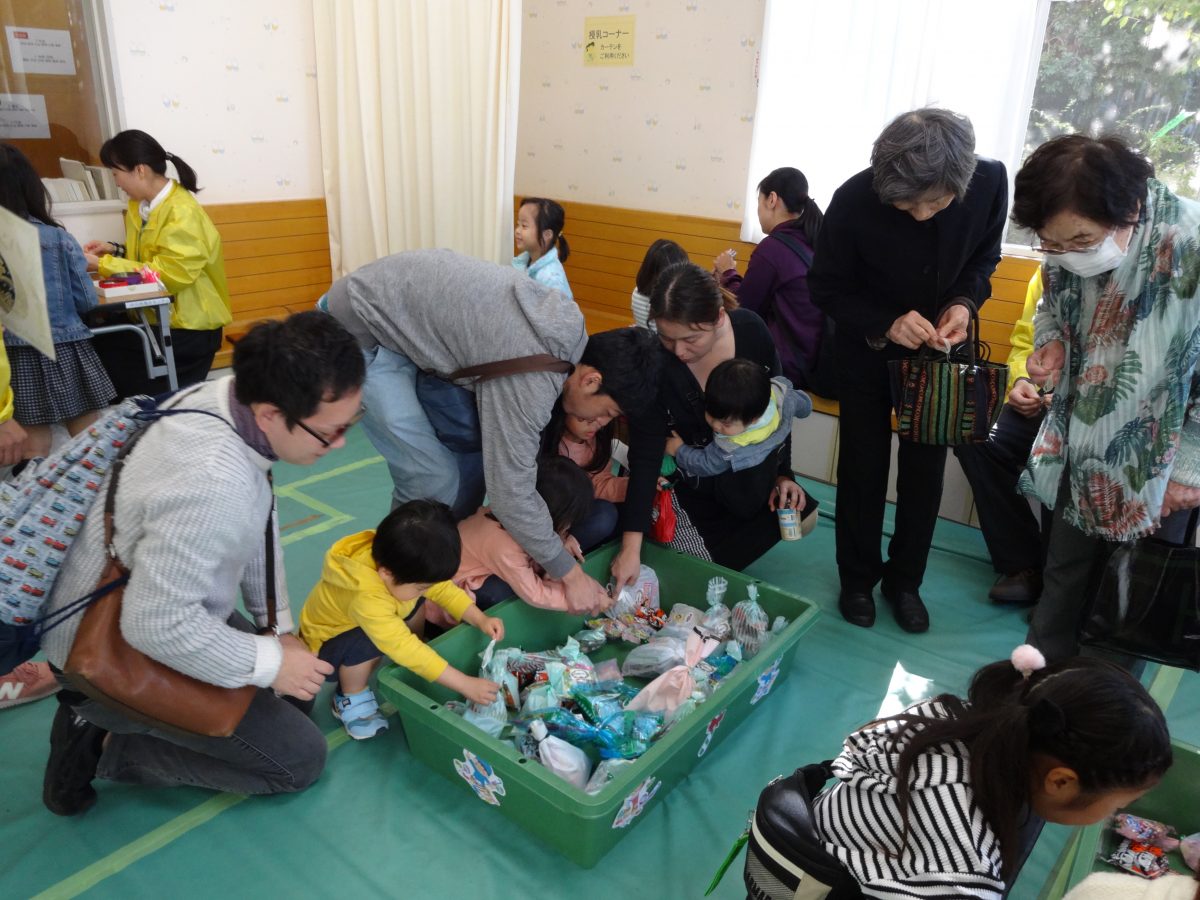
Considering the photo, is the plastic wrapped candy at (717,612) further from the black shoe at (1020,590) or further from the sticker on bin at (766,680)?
the black shoe at (1020,590)

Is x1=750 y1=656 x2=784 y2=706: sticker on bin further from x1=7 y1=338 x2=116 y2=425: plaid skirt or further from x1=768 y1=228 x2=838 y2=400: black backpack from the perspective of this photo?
x1=7 y1=338 x2=116 y2=425: plaid skirt

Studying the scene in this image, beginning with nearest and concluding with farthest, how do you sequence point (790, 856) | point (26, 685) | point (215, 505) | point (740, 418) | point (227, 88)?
point (790, 856), point (215, 505), point (26, 685), point (740, 418), point (227, 88)

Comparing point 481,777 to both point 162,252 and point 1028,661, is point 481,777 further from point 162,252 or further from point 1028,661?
point 162,252

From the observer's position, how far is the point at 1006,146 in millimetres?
3037

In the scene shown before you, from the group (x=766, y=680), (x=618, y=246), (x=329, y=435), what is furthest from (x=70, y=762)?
(x=618, y=246)

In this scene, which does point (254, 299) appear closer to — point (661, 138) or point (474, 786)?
point (661, 138)

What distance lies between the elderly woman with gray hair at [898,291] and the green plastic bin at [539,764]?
450 mm

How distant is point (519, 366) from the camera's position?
5.51 ft

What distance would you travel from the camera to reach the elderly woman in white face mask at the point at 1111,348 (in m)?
1.43

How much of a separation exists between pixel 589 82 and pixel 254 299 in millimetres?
2036

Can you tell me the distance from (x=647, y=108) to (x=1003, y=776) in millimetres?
3658

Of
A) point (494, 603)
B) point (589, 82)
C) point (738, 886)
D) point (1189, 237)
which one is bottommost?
point (738, 886)

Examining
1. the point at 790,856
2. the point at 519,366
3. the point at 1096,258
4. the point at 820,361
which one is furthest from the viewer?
the point at 820,361

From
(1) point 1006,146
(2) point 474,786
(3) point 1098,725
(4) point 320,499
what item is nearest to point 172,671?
(2) point 474,786
